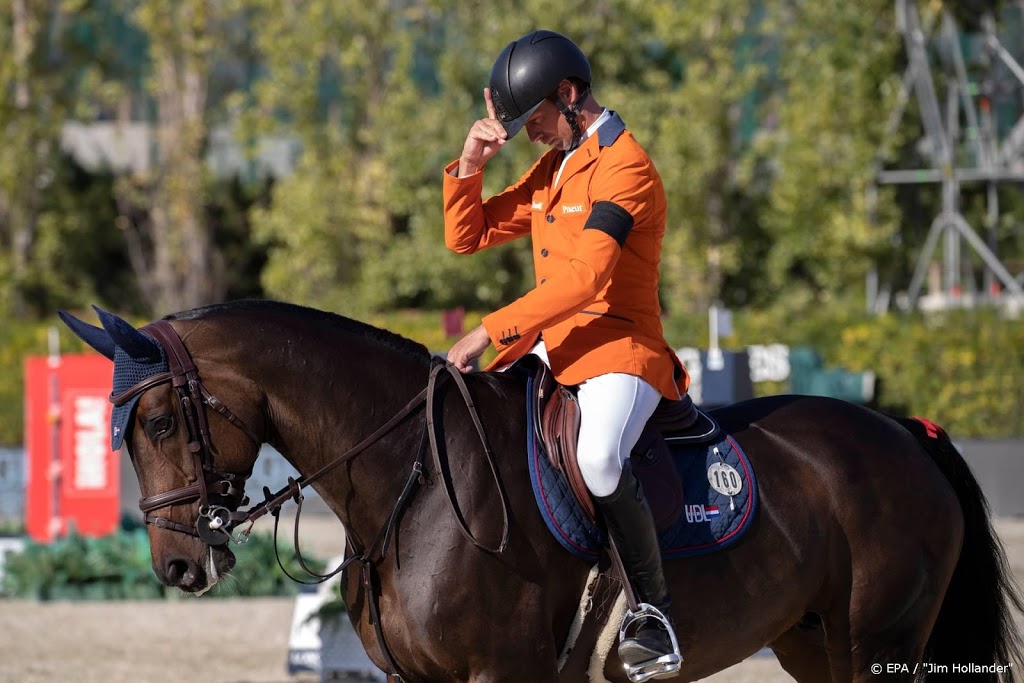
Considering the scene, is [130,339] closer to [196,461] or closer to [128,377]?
[128,377]

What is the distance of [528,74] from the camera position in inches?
144

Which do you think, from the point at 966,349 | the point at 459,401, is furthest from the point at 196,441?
the point at 966,349

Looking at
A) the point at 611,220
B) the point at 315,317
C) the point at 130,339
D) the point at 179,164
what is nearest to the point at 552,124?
the point at 611,220

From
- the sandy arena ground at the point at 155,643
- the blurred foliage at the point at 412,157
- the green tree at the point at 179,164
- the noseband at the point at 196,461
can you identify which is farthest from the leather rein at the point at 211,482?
the green tree at the point at 179,164

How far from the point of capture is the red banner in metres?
10.9

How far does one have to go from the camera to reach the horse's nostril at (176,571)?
3411 millimetres

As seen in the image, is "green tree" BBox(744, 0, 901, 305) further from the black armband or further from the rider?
the black armband

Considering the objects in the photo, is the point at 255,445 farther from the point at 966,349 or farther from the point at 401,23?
the point at 401,23

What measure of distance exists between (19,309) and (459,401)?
22167 mm

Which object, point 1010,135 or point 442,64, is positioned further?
point 442,64

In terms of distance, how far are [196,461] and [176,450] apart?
7cm

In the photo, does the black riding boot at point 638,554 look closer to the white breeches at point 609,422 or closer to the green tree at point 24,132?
the white breeches at point 609,422

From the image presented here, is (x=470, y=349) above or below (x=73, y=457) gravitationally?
above

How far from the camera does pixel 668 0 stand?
21656 millimetres
